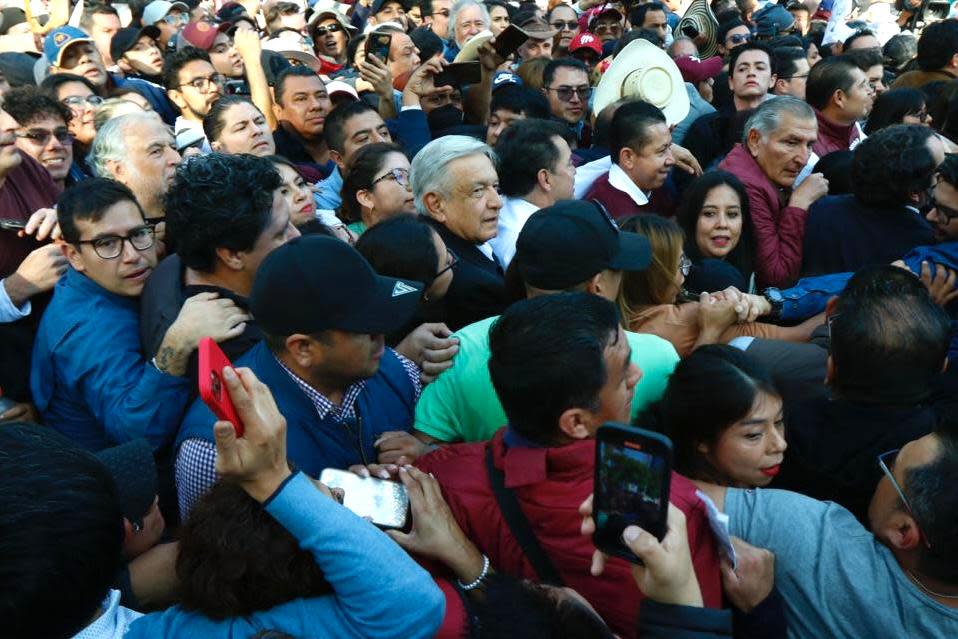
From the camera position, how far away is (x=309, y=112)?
17.5ft

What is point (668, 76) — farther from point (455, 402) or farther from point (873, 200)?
point (455, 402)

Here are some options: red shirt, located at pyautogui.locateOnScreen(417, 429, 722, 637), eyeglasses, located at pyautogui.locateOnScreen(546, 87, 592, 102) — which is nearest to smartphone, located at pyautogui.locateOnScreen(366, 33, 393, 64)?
eyeglasses, located at pyautogui.locateOnScreen(546, 87, 592, 102)

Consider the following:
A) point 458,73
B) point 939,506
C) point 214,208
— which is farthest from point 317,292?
point 458,73

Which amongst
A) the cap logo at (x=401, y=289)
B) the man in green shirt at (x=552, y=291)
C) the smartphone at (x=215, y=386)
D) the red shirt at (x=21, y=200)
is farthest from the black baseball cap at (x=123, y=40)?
the smartphone at (x=215, y=386)

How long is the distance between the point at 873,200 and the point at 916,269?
62 cm

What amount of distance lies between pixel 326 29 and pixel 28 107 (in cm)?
479

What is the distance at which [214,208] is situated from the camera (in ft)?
8.53

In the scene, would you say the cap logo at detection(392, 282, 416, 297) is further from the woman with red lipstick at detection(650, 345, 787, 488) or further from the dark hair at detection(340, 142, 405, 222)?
the dark hair at detection(340, 142, 405, 222)

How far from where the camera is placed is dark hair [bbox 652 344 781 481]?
7.27ft

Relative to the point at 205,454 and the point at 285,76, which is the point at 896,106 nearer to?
the point at 285,76

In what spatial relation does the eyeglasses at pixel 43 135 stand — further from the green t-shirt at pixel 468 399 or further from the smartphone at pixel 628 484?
the smartphone at pixel 628 484

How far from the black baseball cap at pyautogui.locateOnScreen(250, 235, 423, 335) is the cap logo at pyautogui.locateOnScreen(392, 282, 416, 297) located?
0.06 m

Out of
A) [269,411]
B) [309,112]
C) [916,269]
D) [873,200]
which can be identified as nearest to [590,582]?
[269,411]

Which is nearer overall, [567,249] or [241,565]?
[241,565]
